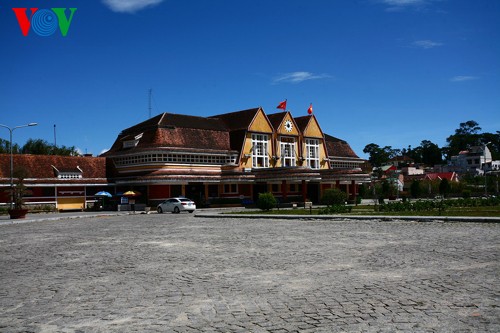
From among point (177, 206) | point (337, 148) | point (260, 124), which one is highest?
point (260, 124)

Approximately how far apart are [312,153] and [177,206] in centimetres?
3352

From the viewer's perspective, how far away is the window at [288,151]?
7138 centimetres

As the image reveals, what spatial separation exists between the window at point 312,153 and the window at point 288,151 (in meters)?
3.09

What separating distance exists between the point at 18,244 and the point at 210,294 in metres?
12.9

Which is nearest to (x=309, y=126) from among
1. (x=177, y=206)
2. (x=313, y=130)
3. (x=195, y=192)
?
(x=313, y=130)

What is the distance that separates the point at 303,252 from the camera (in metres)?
14.6

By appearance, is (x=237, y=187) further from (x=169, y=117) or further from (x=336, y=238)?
(x=336, y=238)

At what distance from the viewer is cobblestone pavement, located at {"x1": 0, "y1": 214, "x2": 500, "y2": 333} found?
724 cm

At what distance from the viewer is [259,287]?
9.61m

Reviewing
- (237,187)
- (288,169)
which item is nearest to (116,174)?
(237,187)

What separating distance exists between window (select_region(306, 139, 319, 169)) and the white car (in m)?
30.8

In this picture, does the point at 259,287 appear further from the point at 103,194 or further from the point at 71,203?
the point at 71,203

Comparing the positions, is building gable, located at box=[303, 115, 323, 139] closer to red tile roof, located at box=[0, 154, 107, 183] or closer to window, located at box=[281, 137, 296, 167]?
window, located at box=[281, 137, 296, 167]

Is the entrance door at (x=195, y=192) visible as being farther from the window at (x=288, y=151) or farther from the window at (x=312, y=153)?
the window at (x=312, y=153)
